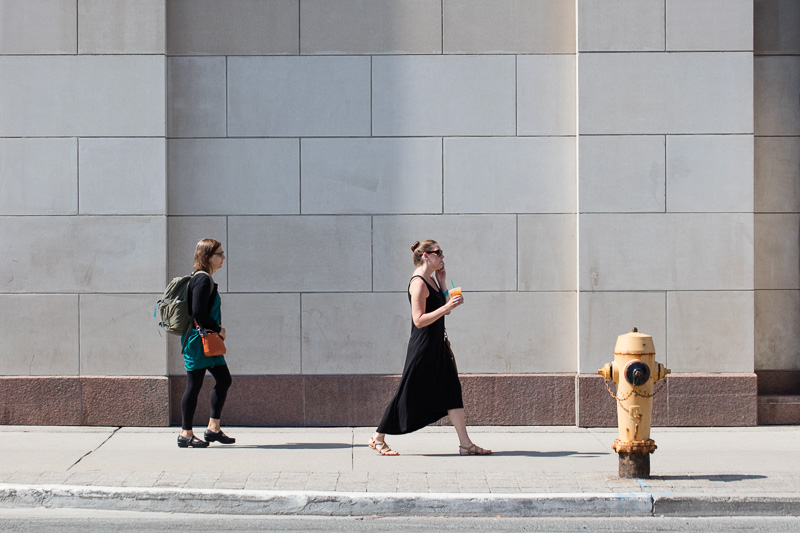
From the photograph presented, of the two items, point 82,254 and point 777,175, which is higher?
point 777,175

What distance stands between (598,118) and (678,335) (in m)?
2.24

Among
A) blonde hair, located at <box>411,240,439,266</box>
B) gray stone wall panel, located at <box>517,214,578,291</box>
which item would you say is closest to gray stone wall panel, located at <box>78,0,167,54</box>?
blonde hair, located at <box>411,240,439,266</box>

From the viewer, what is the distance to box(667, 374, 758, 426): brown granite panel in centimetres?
877

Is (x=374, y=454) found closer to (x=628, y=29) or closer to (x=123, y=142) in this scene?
(x=123, y=142)

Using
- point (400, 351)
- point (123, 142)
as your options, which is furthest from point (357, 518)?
point (123, 142)

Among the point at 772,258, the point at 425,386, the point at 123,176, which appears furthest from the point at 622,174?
the point at 123,176

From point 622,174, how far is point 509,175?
109 centimetres

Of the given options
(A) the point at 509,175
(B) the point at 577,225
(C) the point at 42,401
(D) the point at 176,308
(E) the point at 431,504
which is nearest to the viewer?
(E) the point at 431,504

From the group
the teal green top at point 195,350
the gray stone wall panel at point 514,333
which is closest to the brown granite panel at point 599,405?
the gray stone wall panel at point 514,333

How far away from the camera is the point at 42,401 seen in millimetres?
8781

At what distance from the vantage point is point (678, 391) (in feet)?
28.9

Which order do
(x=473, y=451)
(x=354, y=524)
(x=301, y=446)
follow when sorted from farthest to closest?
(x=301, y=446)
(x=473, y=451)
(x=354, y=524)

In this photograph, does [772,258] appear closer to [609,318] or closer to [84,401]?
[609,318]

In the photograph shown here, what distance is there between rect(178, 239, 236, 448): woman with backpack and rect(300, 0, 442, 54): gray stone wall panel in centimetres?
254
